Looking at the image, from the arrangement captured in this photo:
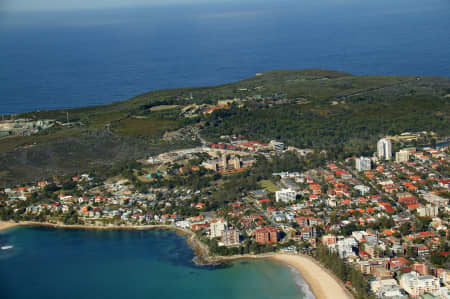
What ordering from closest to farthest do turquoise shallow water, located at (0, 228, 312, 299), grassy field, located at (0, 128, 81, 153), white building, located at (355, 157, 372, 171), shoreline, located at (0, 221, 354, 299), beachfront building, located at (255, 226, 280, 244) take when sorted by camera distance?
shoreline, located at (0, 221, 354, 299) < turquoise shallow water, located at (0, 228, 312, 299) < beachfront building, located at (255, 226, 280, 244) < white building, located at (355, 157, 372, 171) < grassy field, located at (0, 128, 81, 153)

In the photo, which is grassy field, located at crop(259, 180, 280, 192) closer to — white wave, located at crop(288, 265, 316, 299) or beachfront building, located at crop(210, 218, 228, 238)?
beachfront building, located at crop(210, 218, 228, 238)

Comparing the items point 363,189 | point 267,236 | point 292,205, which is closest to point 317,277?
point 267,236

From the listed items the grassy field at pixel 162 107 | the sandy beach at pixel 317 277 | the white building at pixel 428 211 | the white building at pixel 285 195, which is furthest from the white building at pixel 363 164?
the grassy field at pixel 162 107

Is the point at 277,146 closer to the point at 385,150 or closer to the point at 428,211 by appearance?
the point at 385,150

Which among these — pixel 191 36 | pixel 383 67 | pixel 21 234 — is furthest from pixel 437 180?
pixel 191 36

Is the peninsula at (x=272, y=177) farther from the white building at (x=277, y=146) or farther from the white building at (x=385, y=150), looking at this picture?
the white building at (x=277, y=146)

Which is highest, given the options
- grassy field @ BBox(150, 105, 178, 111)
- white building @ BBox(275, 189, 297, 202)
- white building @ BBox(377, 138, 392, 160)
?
grassy field @ BBox(150, 105, 178, 111)

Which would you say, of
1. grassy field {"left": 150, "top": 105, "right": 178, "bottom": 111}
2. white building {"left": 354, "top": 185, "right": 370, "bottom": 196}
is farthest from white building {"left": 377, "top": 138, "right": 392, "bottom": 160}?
grassy field {"left": 150, "top": 105, "right": 178, "bottom": 111}
